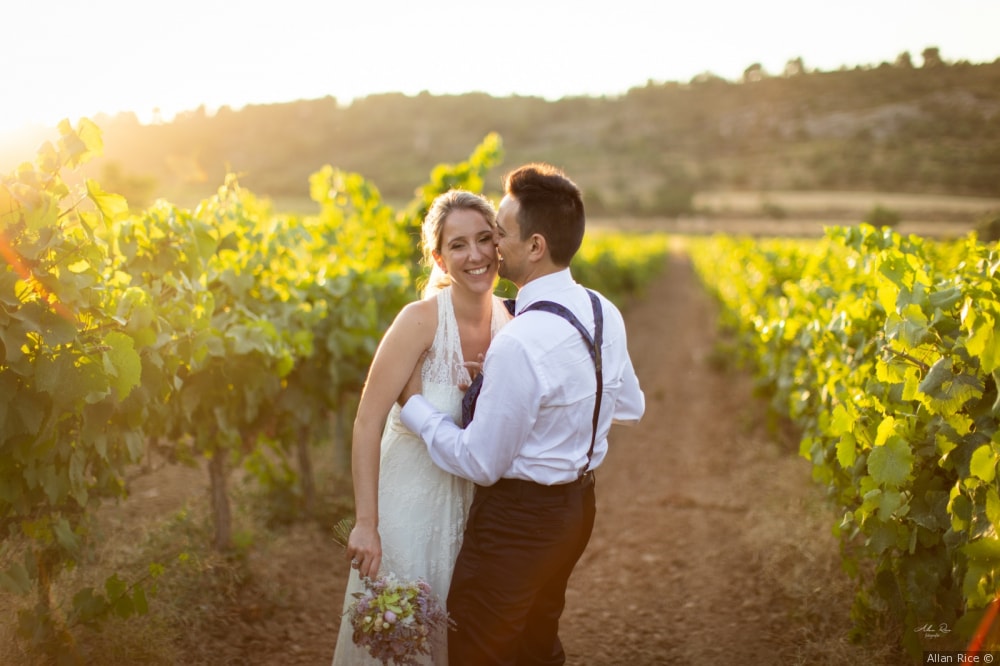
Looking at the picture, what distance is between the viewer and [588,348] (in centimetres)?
239

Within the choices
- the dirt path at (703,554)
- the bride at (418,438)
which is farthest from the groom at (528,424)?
the dirt path at (703,554)

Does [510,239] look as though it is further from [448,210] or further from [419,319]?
[419,319]

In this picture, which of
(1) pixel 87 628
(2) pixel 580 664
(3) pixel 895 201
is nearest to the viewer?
(1) pixel 87 628

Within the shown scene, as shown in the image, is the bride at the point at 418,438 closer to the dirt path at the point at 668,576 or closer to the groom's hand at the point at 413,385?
the groom's hand at the point at 413,385

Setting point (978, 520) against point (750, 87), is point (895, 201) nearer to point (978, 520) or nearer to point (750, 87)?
point (750, 87)

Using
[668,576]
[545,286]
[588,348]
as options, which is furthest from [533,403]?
[668,576]

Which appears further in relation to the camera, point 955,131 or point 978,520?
point 955,131

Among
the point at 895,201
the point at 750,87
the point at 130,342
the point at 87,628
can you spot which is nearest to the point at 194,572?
the point at 87,628

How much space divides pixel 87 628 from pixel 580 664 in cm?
246

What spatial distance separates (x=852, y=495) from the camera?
3.60 m

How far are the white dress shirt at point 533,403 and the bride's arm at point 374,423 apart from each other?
102mm

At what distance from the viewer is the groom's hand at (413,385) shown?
262cm

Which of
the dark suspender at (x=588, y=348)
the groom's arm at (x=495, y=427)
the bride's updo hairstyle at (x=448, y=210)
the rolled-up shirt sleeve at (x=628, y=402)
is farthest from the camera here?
the rolled-up shirt sleeve at (x=628, y=402)

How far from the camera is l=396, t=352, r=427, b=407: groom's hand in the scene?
2.62m
